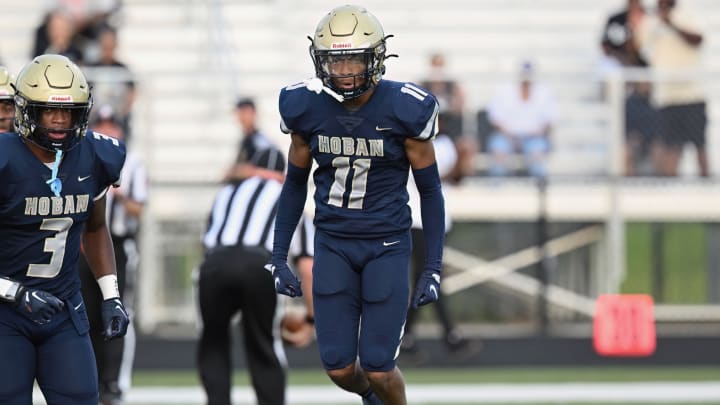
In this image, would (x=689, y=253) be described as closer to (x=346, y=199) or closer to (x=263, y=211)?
(x=263, y=211)

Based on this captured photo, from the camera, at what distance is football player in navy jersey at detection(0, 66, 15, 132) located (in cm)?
592

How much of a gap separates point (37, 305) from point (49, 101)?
2.23ft

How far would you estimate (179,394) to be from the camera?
8.91 m

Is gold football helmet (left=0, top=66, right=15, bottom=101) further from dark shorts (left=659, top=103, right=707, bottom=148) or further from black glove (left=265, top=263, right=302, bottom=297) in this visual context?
dark shorts (left=659, top=103, right=707, bottom=148)

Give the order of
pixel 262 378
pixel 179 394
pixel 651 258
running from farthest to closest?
pixel 651 258, pixel 179 394, pixel 262 378

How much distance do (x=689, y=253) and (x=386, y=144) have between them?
608 cm

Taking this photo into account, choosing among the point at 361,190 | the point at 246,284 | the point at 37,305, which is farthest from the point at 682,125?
the point at 37,305

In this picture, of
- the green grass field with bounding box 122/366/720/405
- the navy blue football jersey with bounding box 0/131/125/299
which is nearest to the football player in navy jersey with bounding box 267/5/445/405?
the navy blue football jersey with bounding box 0/131/125/299

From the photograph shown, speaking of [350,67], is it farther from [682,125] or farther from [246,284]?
[682,125]

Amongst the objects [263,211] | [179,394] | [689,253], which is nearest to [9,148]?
[263,211]

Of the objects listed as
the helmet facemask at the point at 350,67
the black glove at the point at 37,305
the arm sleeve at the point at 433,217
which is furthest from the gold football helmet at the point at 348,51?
the black glove at the point at 37,305

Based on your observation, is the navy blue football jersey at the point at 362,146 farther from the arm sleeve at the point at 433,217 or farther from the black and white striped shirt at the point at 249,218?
the black and white striped shirt at the point at 249,218

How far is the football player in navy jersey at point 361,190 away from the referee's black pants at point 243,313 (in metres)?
1.10

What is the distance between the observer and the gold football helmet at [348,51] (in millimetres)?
5293
